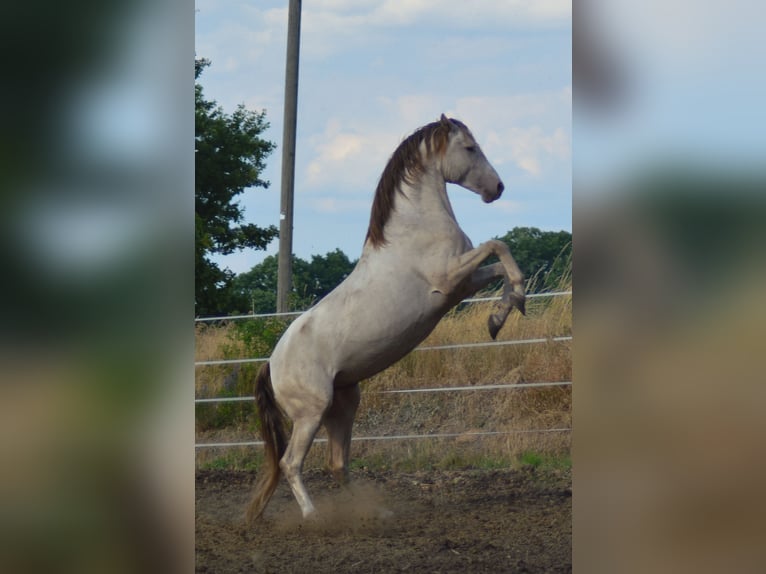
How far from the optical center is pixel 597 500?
0.91 meters

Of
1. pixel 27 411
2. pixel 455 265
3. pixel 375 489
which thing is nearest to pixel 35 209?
pixel 27 411

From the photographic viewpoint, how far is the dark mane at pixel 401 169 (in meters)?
3.68

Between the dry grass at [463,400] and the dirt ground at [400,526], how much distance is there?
21.5 inches

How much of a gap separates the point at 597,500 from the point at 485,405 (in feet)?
17.6

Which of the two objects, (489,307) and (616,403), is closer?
(616,403)

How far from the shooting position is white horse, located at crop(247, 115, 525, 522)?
3584 mm

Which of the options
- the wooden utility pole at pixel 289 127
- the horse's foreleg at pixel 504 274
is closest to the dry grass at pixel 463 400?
the wooden utility pole at pixel 289 127

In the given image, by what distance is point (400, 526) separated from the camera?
12.9ft

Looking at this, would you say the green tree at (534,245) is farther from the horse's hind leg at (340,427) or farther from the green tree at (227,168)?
the horse's hind leg at (340,427)

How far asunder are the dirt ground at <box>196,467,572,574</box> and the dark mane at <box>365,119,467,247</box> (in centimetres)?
113

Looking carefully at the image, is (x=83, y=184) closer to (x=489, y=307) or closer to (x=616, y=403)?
(x=616, y=403)

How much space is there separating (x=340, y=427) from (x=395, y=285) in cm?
75

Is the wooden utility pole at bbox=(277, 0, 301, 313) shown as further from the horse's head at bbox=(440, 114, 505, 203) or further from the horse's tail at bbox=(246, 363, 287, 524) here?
the horse's head at bbox=(440, 114, 505, 203)

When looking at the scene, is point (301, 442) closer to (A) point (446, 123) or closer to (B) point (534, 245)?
(A) point (446, 123)
